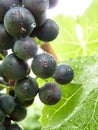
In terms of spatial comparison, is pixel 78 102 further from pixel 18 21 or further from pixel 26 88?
pixel 18 21

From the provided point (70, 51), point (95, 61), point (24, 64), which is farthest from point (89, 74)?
point (70, 51)

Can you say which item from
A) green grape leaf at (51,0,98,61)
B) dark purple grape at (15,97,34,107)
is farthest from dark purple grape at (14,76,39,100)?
green grape leaf at (51,0,98,61)

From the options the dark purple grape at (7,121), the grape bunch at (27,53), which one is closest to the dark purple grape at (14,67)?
the grape bunch at (27,53)

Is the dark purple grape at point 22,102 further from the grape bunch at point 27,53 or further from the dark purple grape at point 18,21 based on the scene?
the dark purple grape at point 18,21

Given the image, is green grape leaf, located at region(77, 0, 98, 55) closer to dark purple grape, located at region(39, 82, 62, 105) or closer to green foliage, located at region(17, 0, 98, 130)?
green foliage, located at region(17, 0, 98, 130)

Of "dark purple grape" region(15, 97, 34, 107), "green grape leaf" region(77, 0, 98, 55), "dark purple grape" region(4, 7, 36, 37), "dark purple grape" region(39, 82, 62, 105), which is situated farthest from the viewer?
"green grape leaf" region(77, 0, 98, 55)

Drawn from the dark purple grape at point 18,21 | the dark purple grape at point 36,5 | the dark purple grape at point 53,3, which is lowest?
the dark purple grape at point 18,21
